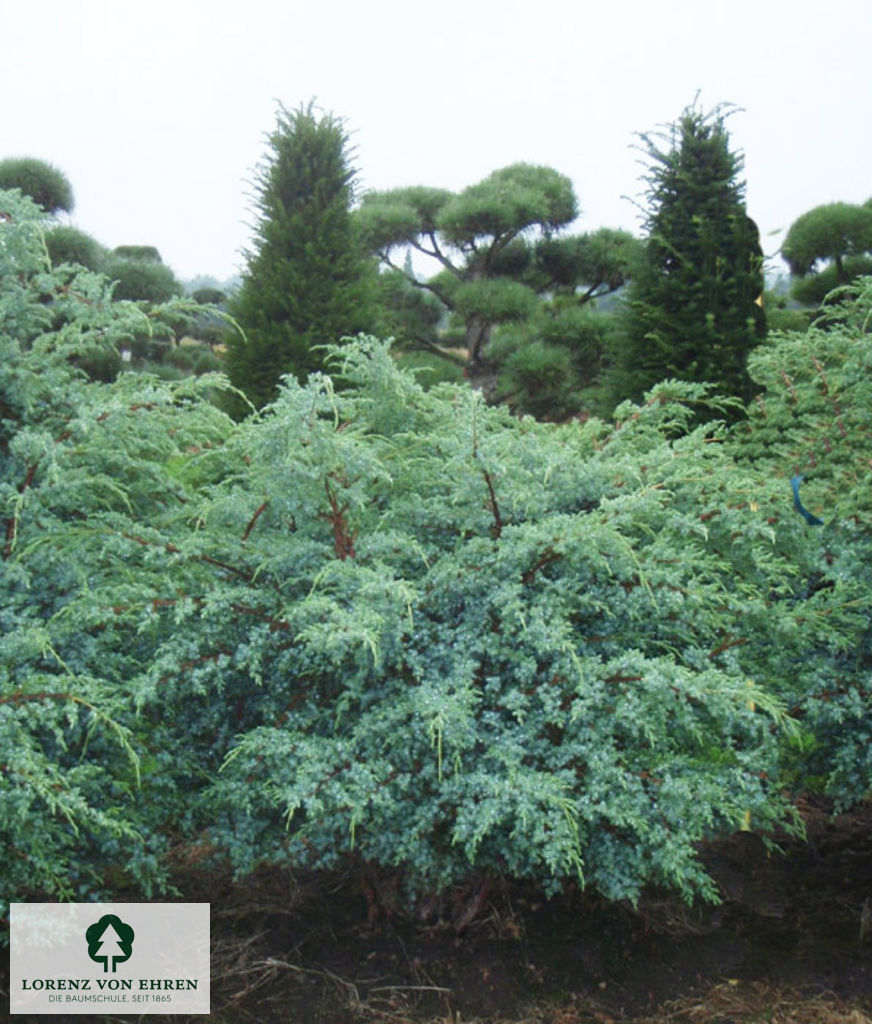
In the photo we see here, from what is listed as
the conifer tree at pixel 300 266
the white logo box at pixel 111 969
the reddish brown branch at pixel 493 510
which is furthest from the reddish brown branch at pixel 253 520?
the conifer tree at pixel 300 266

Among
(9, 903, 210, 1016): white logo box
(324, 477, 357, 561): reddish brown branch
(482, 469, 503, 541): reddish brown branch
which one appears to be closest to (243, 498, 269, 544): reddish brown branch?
(324, 477, 357, 561): reddish brown branch

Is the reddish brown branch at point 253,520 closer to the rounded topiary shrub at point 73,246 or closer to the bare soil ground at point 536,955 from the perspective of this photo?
the bare soil ground at point 536,955

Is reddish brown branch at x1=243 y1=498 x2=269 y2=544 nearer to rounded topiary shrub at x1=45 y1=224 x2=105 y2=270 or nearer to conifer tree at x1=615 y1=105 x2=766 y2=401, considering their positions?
conifer tree at x1=615 y1=105 x2=766 y2=401

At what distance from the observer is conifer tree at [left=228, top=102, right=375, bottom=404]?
7.45 m

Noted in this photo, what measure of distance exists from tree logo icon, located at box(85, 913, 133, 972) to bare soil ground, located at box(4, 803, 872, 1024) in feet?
0.46

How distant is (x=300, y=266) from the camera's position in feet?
25.1

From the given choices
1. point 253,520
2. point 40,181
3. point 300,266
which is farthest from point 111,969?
point 40,181

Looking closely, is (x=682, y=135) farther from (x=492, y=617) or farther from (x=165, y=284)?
(x=165, y=284)

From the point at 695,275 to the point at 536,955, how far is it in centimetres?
567

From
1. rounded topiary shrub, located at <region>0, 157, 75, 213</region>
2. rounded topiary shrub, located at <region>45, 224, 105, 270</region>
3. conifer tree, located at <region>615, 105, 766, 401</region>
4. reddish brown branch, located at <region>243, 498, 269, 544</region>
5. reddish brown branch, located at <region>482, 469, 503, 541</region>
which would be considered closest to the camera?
reddish brown branch, located at <region>482, 469, 503, 541</region>

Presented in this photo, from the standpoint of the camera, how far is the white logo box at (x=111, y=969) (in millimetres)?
2355

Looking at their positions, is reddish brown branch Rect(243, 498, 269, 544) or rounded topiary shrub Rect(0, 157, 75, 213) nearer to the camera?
reddish brown branch Rect(243, 498, 269, 544)

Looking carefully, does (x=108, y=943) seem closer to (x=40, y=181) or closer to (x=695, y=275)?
(x=695, y=275)

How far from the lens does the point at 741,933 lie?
275cm
